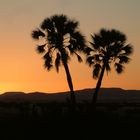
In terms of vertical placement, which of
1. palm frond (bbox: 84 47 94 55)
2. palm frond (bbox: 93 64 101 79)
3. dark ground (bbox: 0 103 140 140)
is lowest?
dark ground (bbox: 0 103 140 140)

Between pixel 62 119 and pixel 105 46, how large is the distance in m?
23.9

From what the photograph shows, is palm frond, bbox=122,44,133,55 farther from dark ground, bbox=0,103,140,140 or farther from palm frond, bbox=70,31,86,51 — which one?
dark ground, bbox=0,103,140,140

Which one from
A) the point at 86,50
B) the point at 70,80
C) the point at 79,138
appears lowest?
the point at 79,138

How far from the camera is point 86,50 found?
156 ft

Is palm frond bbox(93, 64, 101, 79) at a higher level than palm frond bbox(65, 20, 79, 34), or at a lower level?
lower

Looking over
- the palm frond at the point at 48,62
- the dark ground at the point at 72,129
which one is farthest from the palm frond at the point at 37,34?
the dark ground at the point at 72,129

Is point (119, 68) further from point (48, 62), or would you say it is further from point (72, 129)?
point (72, 129)

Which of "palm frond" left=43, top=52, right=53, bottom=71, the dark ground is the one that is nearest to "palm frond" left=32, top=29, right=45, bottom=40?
"palm frond" left=43, top=52, right=53, bottom=71

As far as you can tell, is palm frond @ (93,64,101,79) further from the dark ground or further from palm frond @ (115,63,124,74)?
the dark ground

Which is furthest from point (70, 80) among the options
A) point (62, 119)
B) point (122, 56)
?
point (62, 119)

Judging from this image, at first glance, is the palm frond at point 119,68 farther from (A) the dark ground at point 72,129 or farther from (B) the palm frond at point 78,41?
(A) the dark ground at point 72,129

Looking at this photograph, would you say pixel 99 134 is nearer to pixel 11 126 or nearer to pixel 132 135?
pixel 132 135

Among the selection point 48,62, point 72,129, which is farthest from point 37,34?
point 72,129

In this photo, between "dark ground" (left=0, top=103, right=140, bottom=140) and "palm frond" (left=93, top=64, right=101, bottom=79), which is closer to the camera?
"dark ground" (left=0, top=103, right=140, bottom=140)
